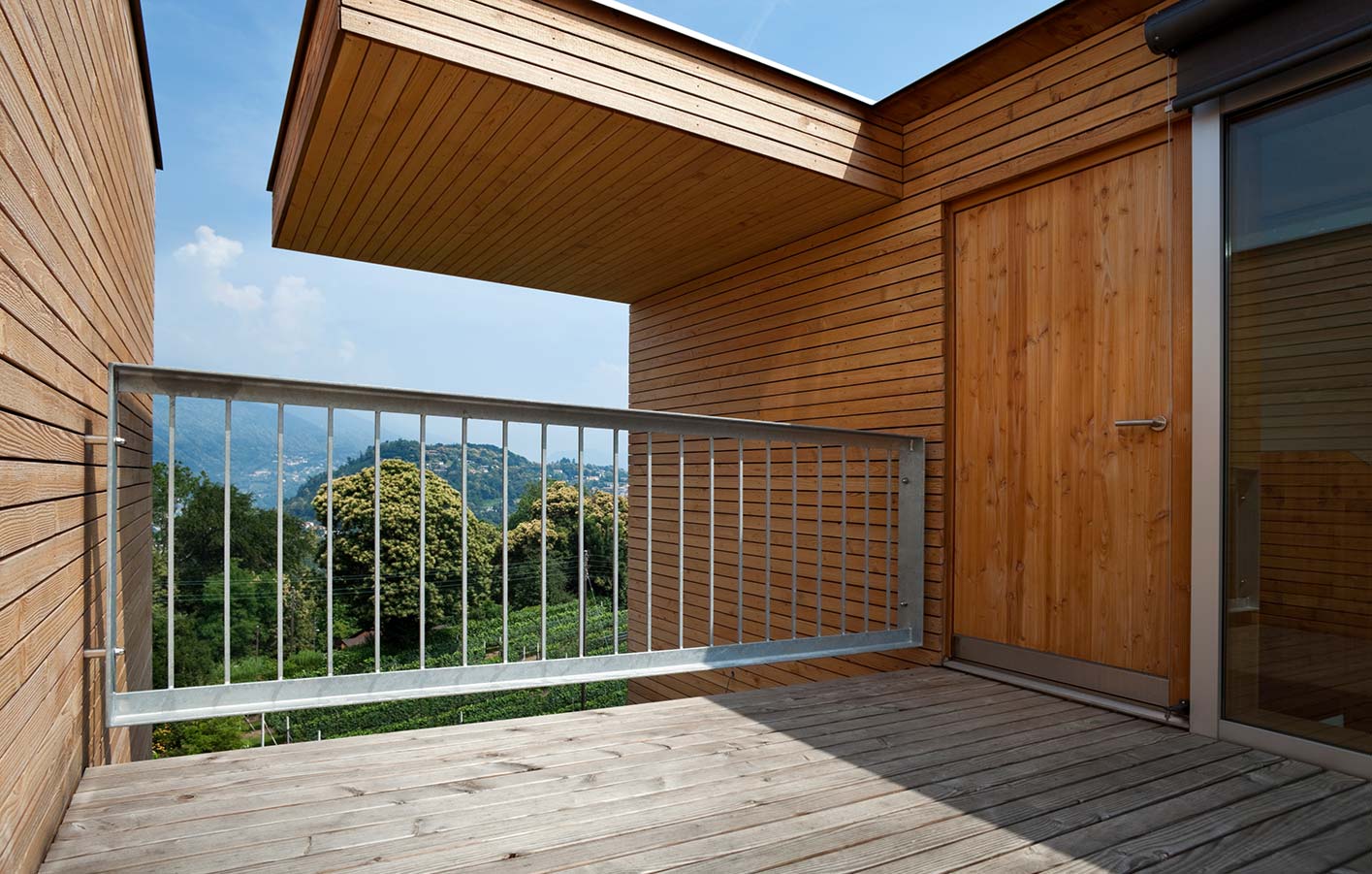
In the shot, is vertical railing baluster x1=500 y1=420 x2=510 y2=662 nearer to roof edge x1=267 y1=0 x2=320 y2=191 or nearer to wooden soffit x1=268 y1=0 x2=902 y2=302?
wooden soffit x1=268 y1=0 x2=902 y2=302

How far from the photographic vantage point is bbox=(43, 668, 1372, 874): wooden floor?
5.51 ft

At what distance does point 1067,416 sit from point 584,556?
2.15 m

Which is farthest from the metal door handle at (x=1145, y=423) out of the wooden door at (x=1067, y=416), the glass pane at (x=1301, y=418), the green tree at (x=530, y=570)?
the green tree at (x=530, y=570)

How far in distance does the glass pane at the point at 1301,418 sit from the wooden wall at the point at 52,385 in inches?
128

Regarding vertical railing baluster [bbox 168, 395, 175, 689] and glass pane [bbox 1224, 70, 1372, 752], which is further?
glass pane [bbox 1224, 70, 1372, 752]

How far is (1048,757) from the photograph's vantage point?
240cm

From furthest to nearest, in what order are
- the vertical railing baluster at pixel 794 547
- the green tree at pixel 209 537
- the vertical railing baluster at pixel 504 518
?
the green tree at pixel 209 537 → the vertical railing baluster at pixel 794 547 → the vertical railing baluster at pixel 504 518

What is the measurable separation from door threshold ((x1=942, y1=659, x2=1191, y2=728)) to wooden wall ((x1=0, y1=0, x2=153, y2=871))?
325 cm

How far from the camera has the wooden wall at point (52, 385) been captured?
1323mm

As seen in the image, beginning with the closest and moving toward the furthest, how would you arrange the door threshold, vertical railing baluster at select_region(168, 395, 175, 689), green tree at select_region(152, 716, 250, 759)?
1. vertical railing baluster at select_region(168, 395, 175, 689)
2. the door threshold
3. green tree at select_region(152, 716, 250, 759)

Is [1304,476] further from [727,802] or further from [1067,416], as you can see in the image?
[727,802]

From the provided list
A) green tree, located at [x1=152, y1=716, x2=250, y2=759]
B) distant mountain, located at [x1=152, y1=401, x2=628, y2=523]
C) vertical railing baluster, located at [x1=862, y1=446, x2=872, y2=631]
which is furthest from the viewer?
green tree, located at [x1=152, y1=716, x2=250, y2=759]

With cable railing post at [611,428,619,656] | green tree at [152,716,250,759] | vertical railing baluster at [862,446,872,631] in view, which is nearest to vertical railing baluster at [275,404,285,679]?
cable railing post at [611,428,619,656]

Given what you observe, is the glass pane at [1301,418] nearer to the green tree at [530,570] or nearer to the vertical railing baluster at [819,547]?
the vertical railing baluster at [819,547]
